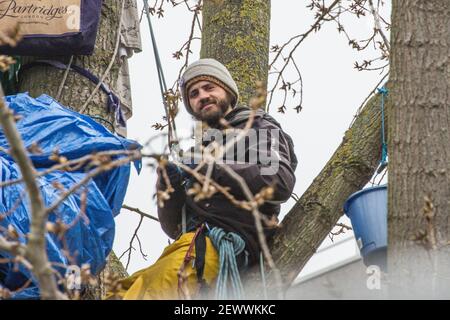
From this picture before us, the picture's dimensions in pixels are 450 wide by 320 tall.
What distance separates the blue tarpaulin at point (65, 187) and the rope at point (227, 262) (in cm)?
41

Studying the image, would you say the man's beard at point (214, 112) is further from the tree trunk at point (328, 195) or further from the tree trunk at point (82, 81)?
the tree trunk at point (328, 195)

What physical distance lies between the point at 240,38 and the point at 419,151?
2.03m

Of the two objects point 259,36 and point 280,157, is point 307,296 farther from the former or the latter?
point 259,36

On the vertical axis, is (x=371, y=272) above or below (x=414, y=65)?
below

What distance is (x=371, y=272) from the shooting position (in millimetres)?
3777

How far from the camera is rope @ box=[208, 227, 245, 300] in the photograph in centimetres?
387

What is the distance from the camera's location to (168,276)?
3.94m

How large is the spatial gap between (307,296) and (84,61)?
161 centimetres

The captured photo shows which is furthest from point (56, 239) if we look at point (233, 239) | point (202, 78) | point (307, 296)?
point (202, 78)

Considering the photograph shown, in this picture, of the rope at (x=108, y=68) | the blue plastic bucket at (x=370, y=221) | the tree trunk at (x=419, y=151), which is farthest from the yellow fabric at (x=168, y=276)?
the tree trunk at (x=419, y=151)

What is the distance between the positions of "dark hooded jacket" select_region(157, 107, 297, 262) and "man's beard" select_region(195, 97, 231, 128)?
26cm

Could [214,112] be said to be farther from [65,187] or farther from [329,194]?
[65,187]

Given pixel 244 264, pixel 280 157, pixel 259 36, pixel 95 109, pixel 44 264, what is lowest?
pixel 44 264

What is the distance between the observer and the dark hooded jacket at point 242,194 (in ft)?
13.4
